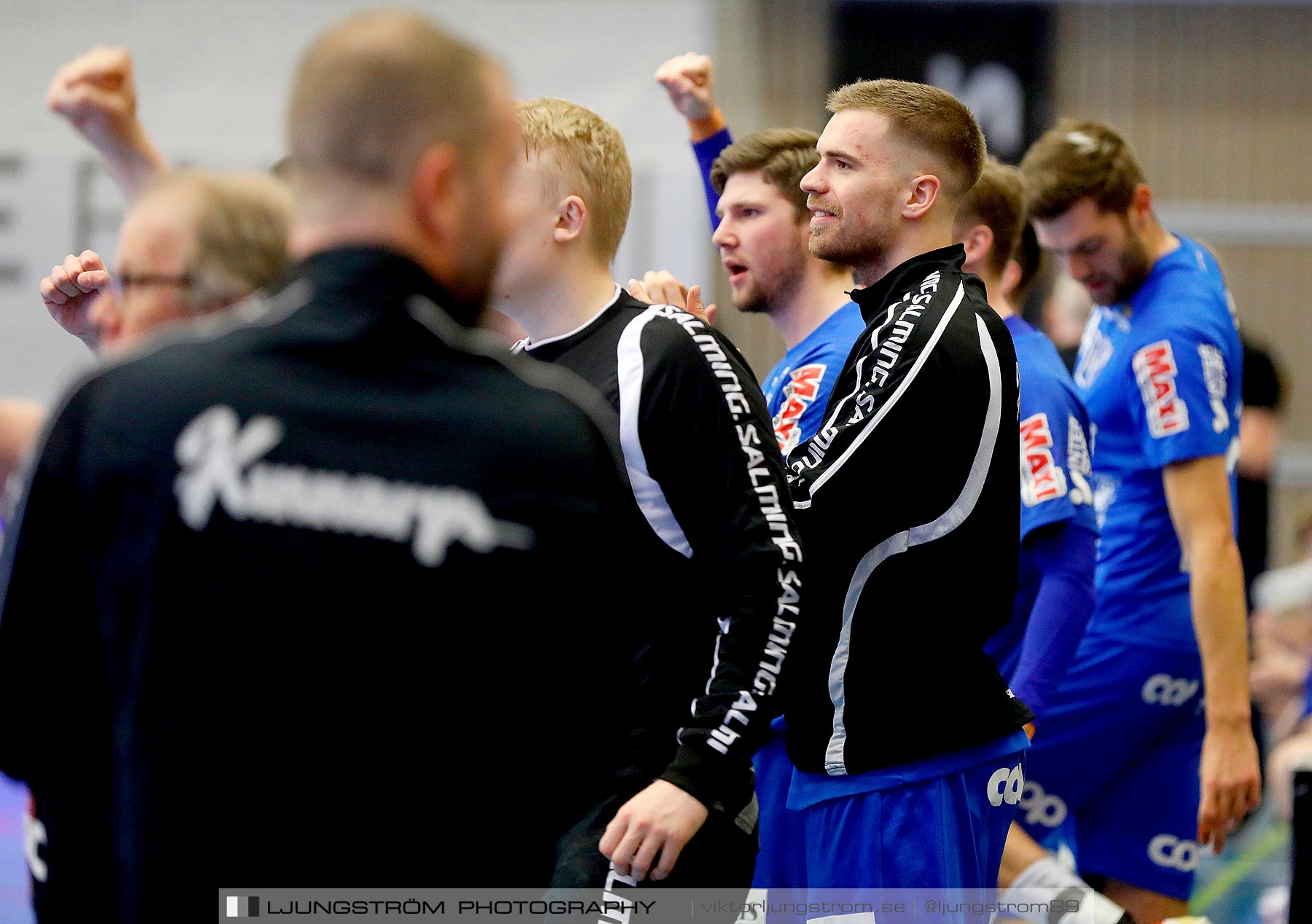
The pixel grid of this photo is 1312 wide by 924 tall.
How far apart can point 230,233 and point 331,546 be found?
41cm

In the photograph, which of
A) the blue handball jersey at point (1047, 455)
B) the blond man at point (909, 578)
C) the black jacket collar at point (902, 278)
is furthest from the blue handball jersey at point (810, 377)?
the blue handball jersey at point (1047, 455)

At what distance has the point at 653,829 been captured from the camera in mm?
2031

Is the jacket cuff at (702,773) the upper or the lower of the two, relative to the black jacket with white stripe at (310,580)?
lower

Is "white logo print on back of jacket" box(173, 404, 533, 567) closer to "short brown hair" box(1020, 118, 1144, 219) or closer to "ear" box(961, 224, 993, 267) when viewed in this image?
"ear" box(961, 224, 993, 267)

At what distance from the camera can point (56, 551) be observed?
138cm

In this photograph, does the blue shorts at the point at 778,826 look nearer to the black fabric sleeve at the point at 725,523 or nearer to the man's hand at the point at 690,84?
the black fabric sleeve at the point at 725,523

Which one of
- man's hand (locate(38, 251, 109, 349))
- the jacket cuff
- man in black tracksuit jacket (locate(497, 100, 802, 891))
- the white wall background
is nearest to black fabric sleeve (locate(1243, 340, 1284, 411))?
the white wall background

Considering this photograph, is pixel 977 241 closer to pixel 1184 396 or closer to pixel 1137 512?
pixel 1184 396

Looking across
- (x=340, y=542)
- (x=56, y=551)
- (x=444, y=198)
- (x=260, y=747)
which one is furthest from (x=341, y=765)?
(x=444, y=198)

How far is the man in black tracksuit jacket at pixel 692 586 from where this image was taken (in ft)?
6.84

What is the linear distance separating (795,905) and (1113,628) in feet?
4.88

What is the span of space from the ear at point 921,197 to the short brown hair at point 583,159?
51 cm

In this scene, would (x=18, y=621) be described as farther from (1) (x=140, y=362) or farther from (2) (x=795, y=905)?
(2) (x=795, y=905)

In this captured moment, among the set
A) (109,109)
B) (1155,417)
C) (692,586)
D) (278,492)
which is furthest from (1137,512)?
(278,492)
